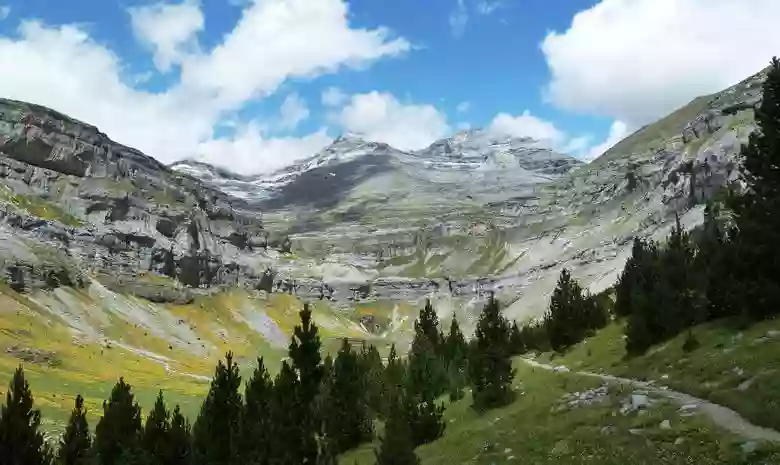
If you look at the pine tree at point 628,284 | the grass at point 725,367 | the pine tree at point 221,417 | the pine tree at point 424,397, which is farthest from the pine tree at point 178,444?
the pine tree at point 628,284

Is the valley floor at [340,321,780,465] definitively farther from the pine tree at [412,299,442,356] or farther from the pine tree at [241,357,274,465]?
the pine tree at [412,299,442,356]

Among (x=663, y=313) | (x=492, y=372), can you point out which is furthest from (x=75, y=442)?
(x=663, y=313)

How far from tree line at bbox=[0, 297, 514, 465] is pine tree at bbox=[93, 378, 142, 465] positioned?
0.06 m

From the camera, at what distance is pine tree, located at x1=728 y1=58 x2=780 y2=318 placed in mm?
34594

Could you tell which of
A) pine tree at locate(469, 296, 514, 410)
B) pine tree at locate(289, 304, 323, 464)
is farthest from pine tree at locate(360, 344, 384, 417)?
pine tree at locate(289, 304, 323, 464)

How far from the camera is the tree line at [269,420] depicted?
2895cm

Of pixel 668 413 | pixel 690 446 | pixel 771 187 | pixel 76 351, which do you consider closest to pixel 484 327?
pixel 771 187

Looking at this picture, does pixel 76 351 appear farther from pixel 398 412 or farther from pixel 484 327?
pixel 398 412

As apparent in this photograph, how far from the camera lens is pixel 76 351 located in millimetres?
150625

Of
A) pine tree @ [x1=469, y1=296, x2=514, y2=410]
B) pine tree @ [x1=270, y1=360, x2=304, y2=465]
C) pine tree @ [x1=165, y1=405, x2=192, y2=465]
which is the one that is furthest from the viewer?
pine tree @ [x1=469, y1=296, x2=514, y2=410]

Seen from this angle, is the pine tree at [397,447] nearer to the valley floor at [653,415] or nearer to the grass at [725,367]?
the valley floor at [653,415]

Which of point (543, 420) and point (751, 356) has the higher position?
point (751, 356)

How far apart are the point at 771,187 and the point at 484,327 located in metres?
21.8

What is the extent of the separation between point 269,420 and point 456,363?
47331 mm
